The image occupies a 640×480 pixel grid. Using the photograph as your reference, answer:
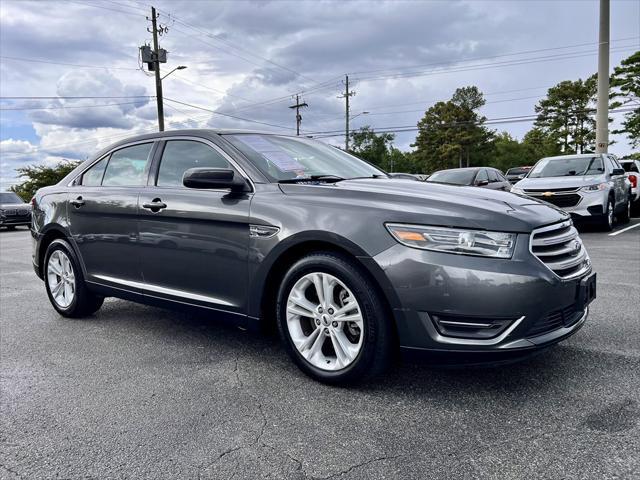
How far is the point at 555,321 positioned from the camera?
9.11 ft

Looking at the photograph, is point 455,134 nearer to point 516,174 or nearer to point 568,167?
point 516,174

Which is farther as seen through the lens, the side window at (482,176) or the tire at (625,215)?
the side window at (482,176)

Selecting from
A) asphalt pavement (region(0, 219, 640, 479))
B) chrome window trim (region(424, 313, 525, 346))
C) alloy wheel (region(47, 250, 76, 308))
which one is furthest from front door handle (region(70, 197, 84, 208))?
chrome window trim (region(424, 313, 525, 346))

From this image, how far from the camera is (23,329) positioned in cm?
459

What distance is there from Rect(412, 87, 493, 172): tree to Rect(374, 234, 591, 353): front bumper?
78.6m

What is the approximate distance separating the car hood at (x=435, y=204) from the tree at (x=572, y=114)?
213 feet

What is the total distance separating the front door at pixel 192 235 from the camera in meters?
A: 3.40

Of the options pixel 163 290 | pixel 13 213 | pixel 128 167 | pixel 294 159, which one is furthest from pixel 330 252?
pixel 13 213

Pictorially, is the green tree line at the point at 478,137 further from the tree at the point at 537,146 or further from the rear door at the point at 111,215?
the rear door at the point at 111,215

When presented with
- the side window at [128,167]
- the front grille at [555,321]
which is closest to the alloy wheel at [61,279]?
the side window at [128,167]

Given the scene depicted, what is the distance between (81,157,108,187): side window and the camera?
471 cm

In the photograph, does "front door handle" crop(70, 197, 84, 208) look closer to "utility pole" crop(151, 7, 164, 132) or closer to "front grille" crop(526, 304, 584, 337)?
"front grille" crop(526, 304, 584, 337)

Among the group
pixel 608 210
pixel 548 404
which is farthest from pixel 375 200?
pixel 608 210

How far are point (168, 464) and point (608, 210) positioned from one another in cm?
1082
